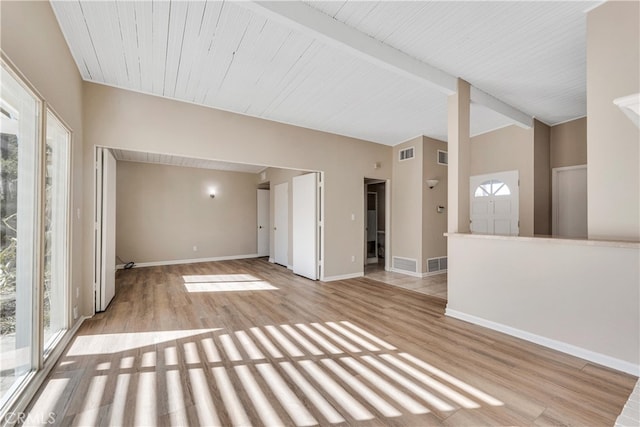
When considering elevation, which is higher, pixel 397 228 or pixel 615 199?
pixel 615 199

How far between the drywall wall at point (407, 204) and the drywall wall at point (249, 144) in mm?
318

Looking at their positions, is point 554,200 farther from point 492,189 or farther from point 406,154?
point 406,154

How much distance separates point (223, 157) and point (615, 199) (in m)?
4.27

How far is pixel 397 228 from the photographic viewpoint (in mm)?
5766

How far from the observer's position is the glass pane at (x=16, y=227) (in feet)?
4.91

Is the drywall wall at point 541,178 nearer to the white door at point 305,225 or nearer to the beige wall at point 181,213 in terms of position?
the white door at point 305,225

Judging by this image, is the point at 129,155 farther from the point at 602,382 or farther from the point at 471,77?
the point at 602,382

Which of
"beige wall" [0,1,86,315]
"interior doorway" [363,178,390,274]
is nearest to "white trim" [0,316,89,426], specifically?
"beige wall" [0,1,86,315]

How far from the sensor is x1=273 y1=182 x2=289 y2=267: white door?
619 cm

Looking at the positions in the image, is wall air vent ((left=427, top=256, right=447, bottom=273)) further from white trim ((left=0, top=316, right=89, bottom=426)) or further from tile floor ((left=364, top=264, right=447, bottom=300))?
white trim ((left=0, top=316, right=89, bottom=426))

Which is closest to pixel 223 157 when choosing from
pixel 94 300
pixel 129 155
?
pixel 94 300

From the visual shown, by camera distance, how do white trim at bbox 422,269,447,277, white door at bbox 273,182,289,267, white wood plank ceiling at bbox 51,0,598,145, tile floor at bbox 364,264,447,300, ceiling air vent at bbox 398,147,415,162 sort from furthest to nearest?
white door at bbox 273,182,289,267 < ceiling air vent at bbox 398,147,415,162 < white trim at bbox 422,269,447,277 < tile floor at bbox 364,264,447,300 < white wood plank ceiling at bbox 51,0,598,145

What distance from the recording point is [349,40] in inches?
92.9

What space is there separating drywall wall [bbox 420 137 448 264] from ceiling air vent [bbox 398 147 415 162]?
279 mm
